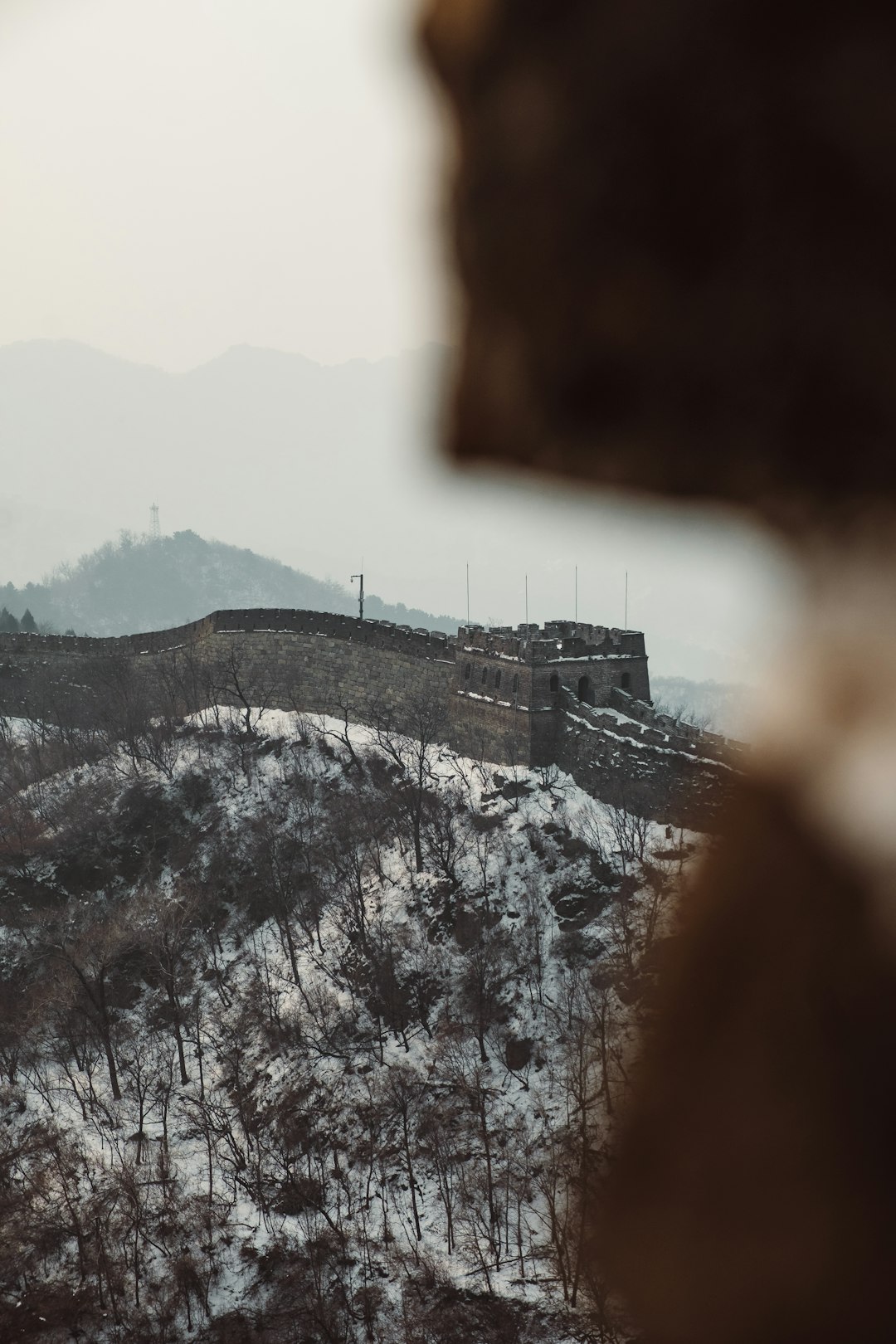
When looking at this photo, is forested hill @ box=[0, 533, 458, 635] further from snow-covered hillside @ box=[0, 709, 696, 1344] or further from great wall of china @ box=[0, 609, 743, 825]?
snow-covered hillside @ box=[0, 709, 696, 1344]

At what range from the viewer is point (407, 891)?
21812 mm

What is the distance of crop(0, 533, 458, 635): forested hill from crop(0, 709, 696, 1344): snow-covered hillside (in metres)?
77.6

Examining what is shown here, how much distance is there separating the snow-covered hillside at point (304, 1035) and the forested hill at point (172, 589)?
77.6 meters

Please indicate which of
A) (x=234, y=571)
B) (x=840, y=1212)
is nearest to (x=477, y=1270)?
(x=840, y=1212)

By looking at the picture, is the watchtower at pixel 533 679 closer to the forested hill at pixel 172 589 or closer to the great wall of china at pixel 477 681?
the great wall of china at pixel 477 681

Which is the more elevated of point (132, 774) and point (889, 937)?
point (132, 774)

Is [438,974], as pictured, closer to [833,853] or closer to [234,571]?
[833,853]

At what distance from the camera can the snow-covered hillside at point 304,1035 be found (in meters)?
14.7

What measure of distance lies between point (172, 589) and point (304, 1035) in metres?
98.4

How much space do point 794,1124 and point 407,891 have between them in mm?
20890

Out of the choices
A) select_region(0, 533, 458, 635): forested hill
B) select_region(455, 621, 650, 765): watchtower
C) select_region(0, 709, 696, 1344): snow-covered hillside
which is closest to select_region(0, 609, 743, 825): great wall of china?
select_region(455, 621, 650, 765): watchtower

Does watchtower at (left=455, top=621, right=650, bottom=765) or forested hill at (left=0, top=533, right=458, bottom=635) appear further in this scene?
forested hill at (left=0, top=533, right=458, bottom=635)

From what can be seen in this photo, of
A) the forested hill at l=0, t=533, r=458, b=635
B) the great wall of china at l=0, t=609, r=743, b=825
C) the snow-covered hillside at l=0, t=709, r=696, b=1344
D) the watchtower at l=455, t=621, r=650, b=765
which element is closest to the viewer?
the snow-covered hillside at l=0, t=709, r=696, b=1344

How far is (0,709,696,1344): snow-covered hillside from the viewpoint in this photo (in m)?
14.7
